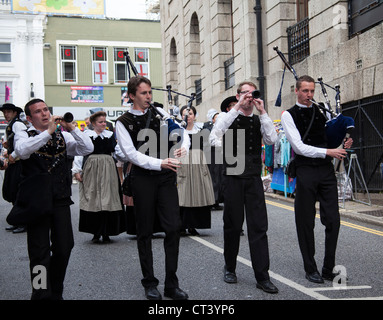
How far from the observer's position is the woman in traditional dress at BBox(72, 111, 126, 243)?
8227 millimetres

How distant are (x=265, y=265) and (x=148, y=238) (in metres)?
1.21

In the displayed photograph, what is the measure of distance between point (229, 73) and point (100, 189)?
573 inches

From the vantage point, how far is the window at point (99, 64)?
42.4 meters

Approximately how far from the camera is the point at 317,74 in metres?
14.8

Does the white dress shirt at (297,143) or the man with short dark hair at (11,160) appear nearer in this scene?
the white dress shirt at (297,143)

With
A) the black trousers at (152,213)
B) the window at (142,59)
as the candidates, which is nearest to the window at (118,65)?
the window at (142,59)

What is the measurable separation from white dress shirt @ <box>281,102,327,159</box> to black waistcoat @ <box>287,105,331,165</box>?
59mm

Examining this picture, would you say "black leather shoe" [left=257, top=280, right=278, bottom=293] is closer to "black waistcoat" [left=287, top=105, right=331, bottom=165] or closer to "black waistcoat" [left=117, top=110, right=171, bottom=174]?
"black waistcoat" [left=287, top=105, right=331, bottom=165]

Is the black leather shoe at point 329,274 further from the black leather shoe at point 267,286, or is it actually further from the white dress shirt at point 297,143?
the white dress shirt at point 297,143

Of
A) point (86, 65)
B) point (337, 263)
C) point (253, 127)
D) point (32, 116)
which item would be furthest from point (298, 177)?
point (86, 65)

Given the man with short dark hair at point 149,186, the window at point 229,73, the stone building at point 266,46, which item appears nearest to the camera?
the man with short dark hair at point 149,186

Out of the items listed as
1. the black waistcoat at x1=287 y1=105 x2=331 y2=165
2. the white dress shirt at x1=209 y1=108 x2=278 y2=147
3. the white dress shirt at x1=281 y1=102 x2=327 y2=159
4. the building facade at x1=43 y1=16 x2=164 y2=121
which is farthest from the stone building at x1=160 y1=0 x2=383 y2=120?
the building facade at x1=43 y1=16 x2=164 y2=121

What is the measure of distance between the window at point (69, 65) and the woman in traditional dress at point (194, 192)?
114 ft

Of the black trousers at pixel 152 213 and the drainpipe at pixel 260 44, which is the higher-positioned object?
the drainpipe at pixel 260 44
